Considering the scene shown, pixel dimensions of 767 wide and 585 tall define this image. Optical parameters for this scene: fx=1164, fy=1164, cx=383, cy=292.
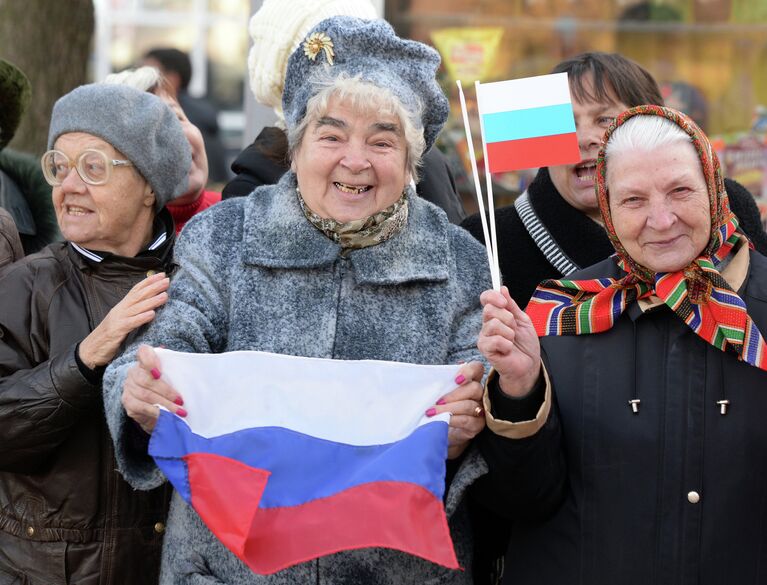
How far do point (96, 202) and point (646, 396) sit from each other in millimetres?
1743

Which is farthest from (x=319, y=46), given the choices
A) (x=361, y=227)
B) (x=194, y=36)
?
(x=194, y=36)

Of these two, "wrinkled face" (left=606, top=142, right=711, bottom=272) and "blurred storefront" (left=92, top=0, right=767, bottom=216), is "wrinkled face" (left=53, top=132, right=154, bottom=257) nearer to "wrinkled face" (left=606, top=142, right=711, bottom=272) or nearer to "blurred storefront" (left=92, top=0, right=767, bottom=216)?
"wrinkled face" (left=606, top=142, right=711, bottom=272)

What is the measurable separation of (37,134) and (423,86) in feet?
13.0

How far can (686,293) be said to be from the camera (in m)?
3.03

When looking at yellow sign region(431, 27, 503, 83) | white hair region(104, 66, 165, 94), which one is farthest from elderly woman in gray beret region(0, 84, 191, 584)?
yellow sign region(431, 27, 503, 83)

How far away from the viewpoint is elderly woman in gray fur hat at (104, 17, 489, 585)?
3135 millimetres

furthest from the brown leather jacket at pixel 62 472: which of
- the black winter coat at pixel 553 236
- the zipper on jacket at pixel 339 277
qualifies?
the black winter coat at pixel 553 236

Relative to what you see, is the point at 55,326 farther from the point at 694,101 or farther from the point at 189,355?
the point at 694,101

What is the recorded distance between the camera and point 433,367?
3.08 metres

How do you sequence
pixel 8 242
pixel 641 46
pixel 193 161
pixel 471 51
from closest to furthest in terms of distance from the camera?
pixel 8 242 → pixel 193 161 → pixel 641 46 → pixel 471 51

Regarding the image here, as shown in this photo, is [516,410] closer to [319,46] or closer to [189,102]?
[319,46]

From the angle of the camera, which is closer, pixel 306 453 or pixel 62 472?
pixel 306 453

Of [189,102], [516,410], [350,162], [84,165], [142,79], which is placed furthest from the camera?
[189,102]

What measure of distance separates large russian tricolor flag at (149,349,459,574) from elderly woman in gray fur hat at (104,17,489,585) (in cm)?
8
